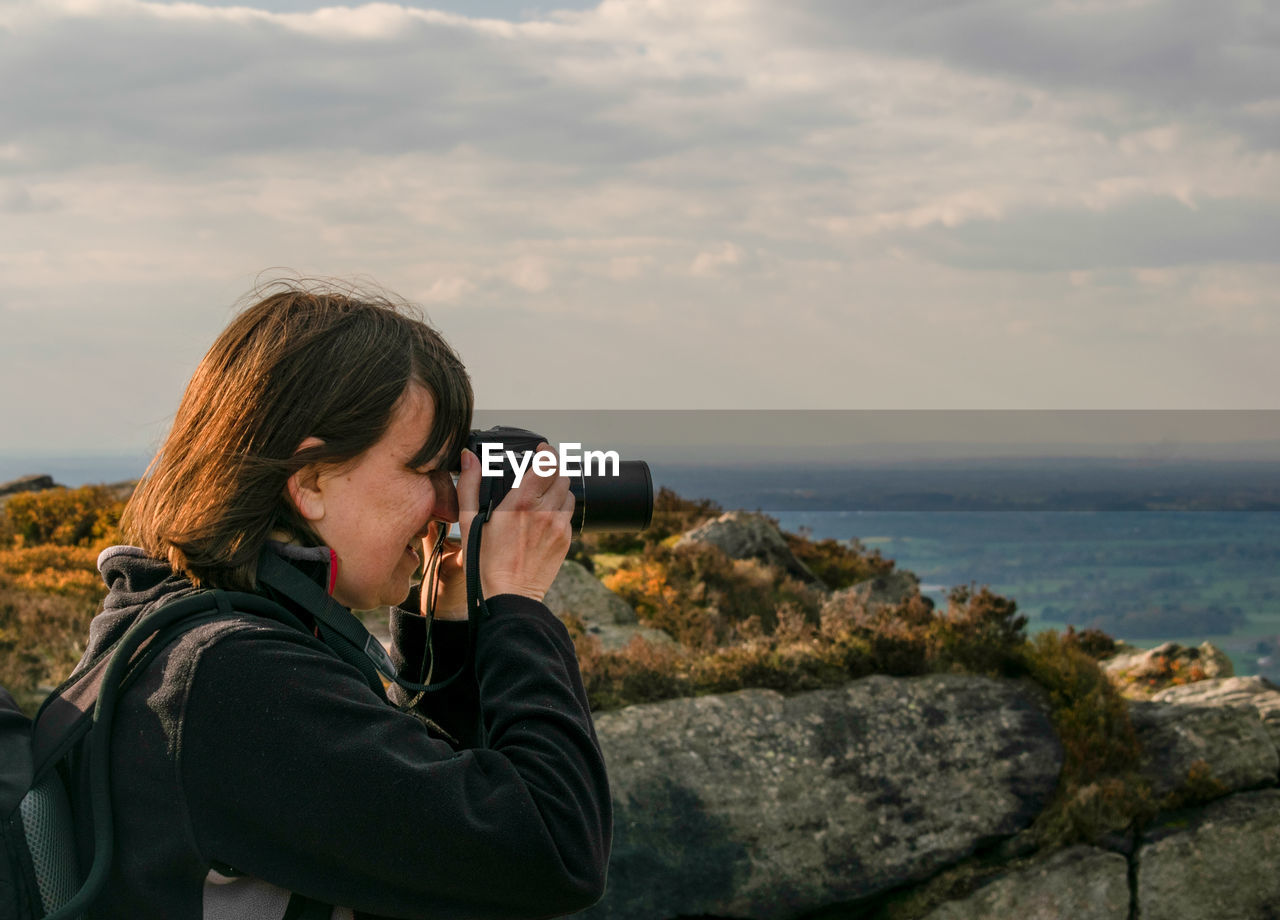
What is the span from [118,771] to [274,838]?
0.69 feet

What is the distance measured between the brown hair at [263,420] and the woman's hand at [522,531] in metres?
0.21

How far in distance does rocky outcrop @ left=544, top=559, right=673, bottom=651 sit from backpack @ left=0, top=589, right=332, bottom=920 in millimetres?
5458

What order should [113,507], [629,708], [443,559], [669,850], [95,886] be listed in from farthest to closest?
1. [113,507]
2. [629,708]
3. [669,850]
4. [443,559]
5. [95,886]

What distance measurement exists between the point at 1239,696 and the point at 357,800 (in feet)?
17.8

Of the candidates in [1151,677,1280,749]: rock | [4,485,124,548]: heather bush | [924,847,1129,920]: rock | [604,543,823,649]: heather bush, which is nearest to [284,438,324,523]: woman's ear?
[924,847,1129,920]: rock

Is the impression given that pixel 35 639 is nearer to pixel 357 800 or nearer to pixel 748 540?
pixel 748 540

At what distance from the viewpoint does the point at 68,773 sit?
1324mm

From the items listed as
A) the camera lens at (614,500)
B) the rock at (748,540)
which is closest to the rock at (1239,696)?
the rock at (748,540)

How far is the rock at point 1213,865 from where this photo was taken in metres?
4.56

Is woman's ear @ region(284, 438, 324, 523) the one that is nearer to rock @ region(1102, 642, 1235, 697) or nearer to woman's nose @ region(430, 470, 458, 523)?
woman's nose @ region(430, 470, 458, 523)

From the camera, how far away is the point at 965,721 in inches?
195

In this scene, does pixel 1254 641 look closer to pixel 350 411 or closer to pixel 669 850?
pixel 669 850

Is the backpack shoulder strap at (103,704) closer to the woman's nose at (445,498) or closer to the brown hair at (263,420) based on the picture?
the brown hair at (263,420)

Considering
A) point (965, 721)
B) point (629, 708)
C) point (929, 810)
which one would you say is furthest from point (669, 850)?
point (965, 721)
